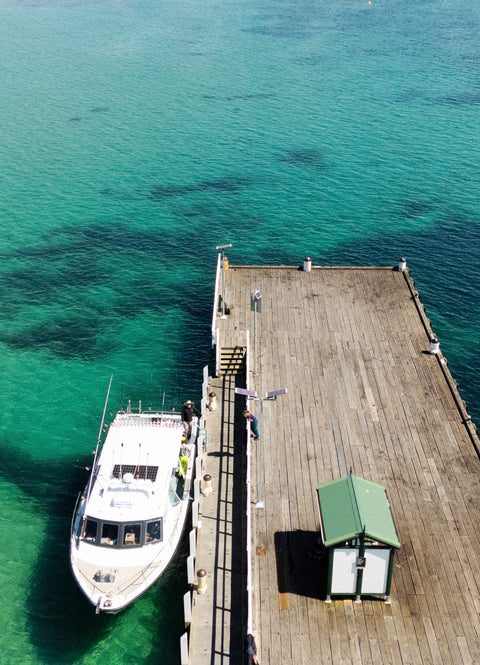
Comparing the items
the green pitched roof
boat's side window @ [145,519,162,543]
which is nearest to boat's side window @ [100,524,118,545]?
boat's side window @ [145,519,162,543]

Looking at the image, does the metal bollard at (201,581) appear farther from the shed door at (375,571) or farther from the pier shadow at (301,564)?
the shed door at (375,571)

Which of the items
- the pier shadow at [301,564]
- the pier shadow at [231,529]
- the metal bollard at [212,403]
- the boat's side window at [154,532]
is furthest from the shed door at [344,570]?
the metal bollard at [212,403]

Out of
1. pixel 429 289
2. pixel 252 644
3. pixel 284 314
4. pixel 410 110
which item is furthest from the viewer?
pixel 410 110

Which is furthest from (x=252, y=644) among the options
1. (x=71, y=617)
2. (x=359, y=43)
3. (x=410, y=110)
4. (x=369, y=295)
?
(x=359, y=43)

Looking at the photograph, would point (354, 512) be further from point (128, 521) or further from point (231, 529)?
point (128, 521)

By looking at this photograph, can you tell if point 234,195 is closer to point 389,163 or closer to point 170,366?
point 389,163

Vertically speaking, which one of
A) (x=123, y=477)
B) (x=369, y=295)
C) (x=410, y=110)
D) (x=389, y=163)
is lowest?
(x=123, y=477)

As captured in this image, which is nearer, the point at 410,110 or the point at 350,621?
the point at 350,621
